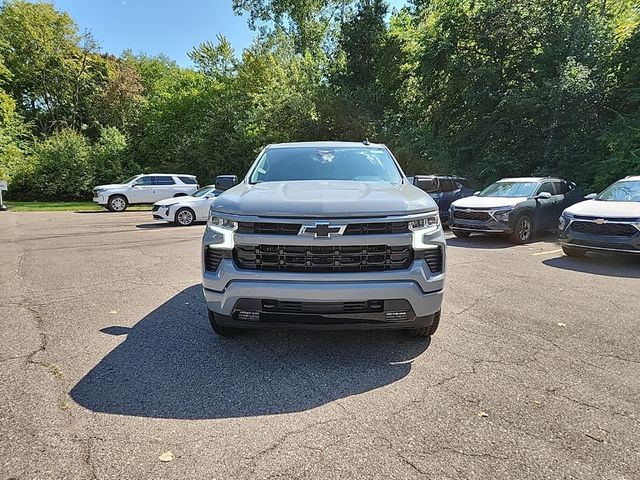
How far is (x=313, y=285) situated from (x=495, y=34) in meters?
17.2

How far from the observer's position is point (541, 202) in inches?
405

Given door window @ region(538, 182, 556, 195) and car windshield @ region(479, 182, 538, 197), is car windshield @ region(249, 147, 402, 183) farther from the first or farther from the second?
door window @ region(538, 182, 556, 195)

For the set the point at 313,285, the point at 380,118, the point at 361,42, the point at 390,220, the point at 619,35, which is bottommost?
the point at 313,285

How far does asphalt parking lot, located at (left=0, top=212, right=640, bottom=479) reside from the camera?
224 cm

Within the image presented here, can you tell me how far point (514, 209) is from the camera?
9562 mm

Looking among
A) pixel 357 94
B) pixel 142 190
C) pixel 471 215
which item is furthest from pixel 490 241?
pixel 142 190

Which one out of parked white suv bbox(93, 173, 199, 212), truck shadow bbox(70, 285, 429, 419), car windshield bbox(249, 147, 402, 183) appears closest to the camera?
truck shadow bbox(70, 285, 429, 419)

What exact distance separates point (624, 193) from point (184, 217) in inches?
472

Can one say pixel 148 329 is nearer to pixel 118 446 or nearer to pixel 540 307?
pixel 118 446

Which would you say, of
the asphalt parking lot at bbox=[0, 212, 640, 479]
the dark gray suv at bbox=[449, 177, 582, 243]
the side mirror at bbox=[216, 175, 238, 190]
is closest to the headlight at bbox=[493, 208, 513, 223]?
the dark gray suv at bbox=[449, 177, 582, 243]

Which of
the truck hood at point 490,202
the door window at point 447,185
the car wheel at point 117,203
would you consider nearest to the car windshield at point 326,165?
the truck hood at point 490,202

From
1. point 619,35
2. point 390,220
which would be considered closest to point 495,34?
point 619,35

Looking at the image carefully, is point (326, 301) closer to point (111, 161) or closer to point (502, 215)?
point (502, 215)

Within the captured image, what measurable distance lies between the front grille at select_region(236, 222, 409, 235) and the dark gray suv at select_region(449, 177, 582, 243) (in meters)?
7.20
